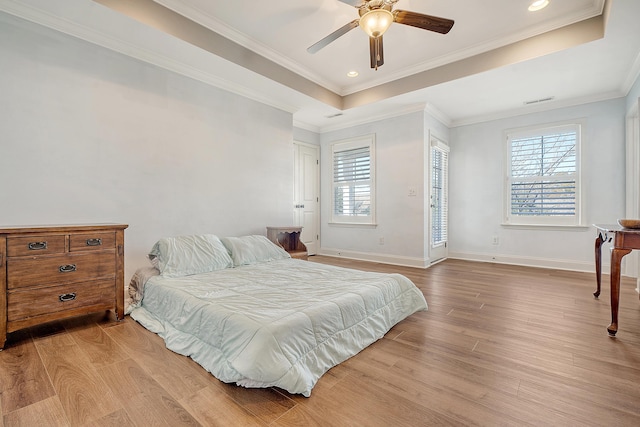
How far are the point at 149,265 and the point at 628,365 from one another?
3.85 m

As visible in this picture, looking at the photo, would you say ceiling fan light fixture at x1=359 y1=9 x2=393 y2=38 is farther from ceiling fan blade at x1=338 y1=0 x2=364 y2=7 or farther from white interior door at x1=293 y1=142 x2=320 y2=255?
white interior door at x1=293 y1=142 x2=320 y2=255

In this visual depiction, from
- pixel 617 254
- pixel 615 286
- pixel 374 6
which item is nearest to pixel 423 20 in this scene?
pixel 374 6

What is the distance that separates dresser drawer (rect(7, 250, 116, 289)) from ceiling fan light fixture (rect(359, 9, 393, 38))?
9.12ft

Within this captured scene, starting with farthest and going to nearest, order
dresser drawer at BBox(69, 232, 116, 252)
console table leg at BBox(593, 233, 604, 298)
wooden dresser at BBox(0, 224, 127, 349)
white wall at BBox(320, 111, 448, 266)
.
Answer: white wall at BBox(320, 111, 448, 266), console table leg at BBox(593, 233, 604, 298), dresser drawer at BBox(69, 232, 116, 252), wooden dresser at BBox(0, 224, 127, 349)

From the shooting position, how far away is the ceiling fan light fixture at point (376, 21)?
91.1 inches

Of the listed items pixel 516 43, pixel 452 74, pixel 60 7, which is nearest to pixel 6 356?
pixel 60 7

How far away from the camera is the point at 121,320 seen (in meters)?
2.43

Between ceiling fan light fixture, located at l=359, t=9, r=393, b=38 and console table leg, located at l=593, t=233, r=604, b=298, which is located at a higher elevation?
ceiling fan light fixture, located at l=359, t=9, r=393, b=38

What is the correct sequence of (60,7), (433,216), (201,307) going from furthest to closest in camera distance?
(433,216)
(60,7)
(201,307)

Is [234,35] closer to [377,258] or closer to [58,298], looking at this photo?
[58,298]

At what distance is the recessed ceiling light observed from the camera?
105 inches

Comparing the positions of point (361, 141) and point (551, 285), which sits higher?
point (361, 141)

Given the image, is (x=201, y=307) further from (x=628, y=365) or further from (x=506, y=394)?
(x=628, y=365)

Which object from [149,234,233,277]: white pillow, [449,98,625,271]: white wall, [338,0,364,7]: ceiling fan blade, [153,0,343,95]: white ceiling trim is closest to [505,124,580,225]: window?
[449,98,625,271]: white wall
